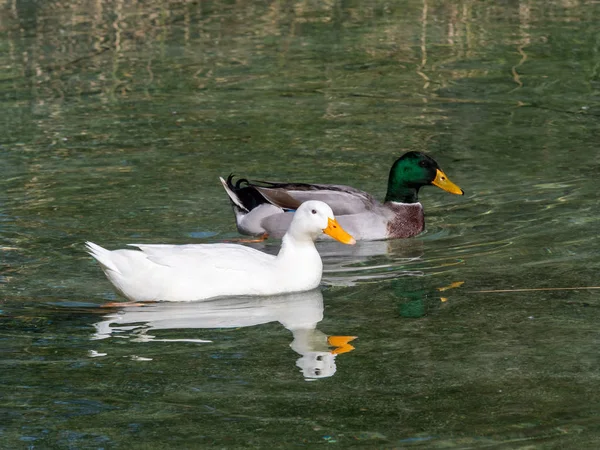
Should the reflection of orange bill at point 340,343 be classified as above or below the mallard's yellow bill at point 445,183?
below

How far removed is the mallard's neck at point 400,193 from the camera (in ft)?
37.6

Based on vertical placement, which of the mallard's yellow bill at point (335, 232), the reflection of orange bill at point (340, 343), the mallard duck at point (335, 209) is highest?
the mallard's yellow bill at point (335, 232)

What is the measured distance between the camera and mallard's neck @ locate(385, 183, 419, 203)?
11.4m

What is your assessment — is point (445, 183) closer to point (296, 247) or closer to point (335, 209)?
point (335, 209)

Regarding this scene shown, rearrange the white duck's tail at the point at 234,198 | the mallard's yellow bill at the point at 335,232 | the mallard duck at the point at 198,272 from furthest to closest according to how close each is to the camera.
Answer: the white duck's tail at the point at 234,198
the mallard's yellow bill at the point at 335,232
the mallard duck at the point at 198,272

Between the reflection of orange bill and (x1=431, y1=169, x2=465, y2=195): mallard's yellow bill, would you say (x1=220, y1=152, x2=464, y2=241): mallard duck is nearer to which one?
(x1=431, y1=169, x2=465, y2=195): mallard's yellow bill

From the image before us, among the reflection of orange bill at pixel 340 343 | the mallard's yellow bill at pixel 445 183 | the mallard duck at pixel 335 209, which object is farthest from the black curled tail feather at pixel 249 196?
the reflection of orange bill at pixel 340 343

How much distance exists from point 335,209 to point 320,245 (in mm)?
322

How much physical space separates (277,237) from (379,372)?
4.09 meters

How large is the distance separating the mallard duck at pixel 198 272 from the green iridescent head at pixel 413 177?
8.41 ft

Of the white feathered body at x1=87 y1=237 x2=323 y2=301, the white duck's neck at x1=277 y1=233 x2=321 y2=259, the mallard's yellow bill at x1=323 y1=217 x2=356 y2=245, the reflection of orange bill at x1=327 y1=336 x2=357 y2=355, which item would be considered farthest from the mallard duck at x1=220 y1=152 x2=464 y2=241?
the reflection of orange bill at x1=327 y1=336 x2=357 y2=355

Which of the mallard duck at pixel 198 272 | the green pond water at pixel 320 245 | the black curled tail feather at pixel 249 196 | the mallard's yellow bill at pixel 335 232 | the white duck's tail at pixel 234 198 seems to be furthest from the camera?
the black curled tail feather at pixel 249 196

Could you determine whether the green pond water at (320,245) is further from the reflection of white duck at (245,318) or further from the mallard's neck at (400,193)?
the mallard's neck at (400,193)

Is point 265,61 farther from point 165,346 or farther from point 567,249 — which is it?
point 165,346
